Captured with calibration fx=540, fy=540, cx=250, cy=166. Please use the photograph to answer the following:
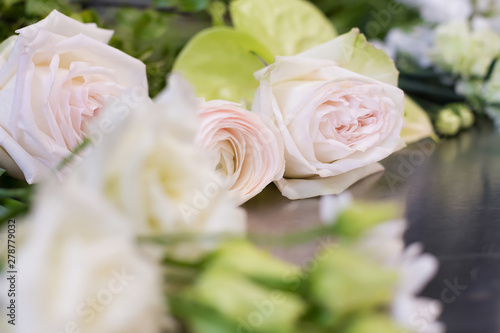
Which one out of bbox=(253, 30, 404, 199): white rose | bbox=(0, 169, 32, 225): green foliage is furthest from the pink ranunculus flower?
bbox=(0, 169, 32, 225): green foliage

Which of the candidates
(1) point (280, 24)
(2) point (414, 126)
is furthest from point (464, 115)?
(1) point (280, 24)

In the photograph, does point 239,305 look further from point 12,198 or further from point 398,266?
point 12,198

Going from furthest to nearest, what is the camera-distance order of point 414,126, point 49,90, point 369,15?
point 369,15
point 414,126
point 49,90

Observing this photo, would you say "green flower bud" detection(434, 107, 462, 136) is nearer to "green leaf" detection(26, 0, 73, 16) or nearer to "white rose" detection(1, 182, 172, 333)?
"green leaf" detection(26, 0, 73, 16)

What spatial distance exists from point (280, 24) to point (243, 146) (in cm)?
20

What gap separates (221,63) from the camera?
506 millimetres

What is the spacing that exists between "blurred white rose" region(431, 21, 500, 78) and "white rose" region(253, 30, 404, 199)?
12.6 inches

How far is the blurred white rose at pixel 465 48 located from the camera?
2.35 feet

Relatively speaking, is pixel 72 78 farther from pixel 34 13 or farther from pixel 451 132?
pixel 451 132

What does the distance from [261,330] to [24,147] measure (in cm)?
25

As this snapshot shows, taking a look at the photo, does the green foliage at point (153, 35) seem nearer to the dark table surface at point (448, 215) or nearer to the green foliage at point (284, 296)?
the dark table surface at point (448, 215)

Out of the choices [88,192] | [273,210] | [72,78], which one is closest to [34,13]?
[72,78]

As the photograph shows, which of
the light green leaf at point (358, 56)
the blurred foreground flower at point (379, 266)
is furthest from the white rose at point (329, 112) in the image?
the blurred foreground flower at point (379, 266)

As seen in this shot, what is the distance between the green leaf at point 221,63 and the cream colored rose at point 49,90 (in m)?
0.11
